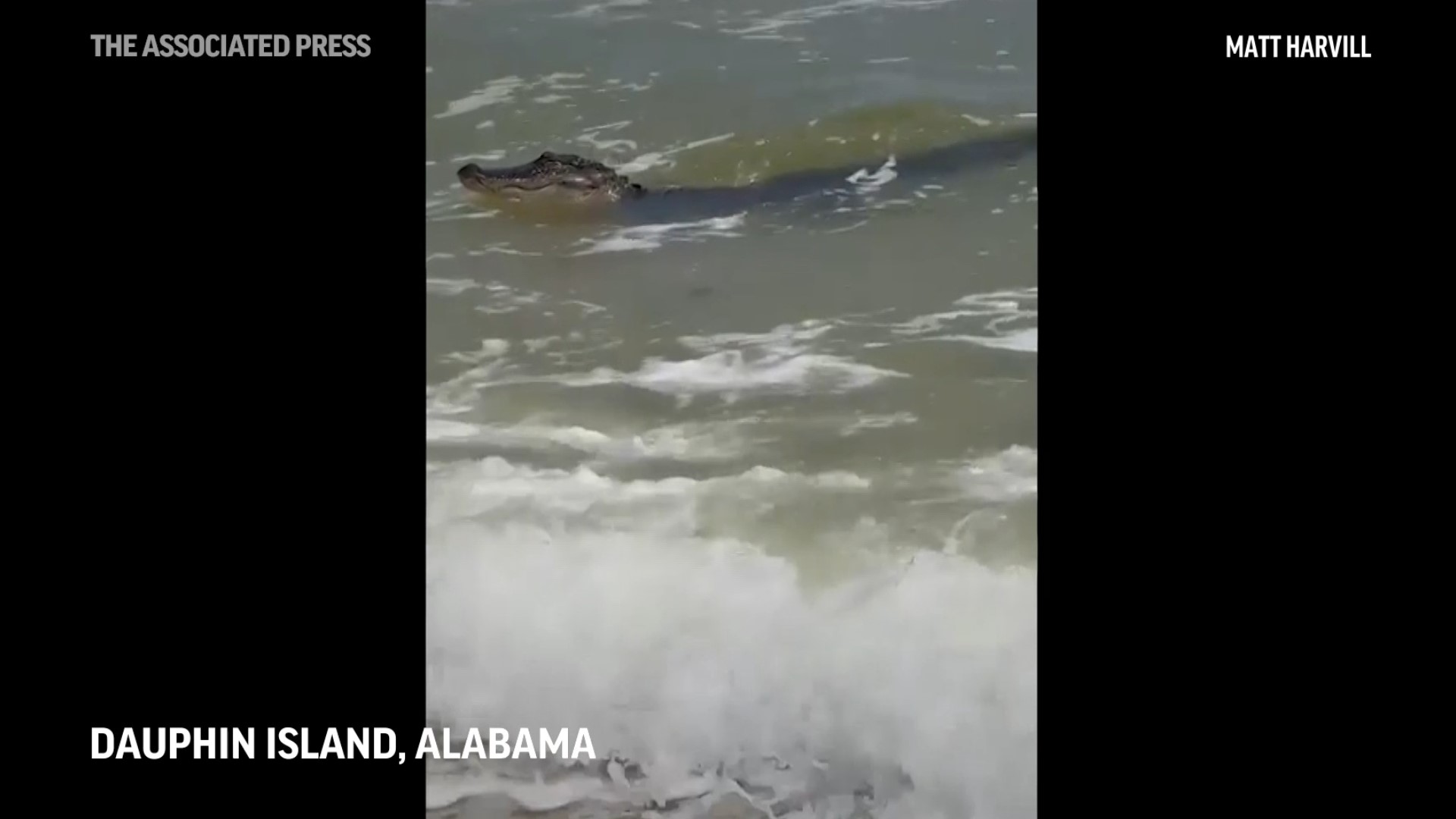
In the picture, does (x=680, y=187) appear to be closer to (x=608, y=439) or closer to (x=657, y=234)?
(x=657, y=234)

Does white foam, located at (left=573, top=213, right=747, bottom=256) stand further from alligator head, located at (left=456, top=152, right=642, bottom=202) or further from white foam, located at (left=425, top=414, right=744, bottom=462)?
white foam, located at (left=425, top=414, right=744, bottom=462)

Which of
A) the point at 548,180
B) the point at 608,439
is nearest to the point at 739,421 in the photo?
the point at 608,439

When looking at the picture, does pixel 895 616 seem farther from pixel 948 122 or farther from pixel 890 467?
pixel 948 122

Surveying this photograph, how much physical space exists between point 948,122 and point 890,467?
2.74ft

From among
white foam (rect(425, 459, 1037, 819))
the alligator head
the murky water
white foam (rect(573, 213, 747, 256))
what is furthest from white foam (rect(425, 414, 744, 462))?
the alligator head

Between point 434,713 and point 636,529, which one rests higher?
point 636,529

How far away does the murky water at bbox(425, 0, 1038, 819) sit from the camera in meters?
2.47

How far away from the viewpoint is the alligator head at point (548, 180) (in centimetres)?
269

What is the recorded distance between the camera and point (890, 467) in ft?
8.36

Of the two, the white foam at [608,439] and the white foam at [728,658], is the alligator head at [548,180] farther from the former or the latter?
the white foam at [728,658]

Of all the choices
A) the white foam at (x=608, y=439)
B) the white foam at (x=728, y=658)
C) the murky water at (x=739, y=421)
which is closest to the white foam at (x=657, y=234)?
the murky water at (x=739, y=421)

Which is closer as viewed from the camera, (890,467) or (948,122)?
(890,467)

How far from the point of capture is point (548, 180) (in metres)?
2.70
